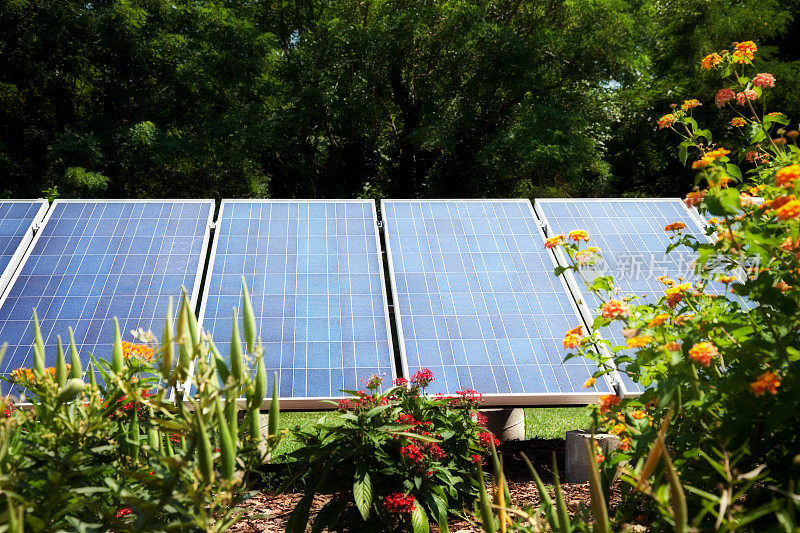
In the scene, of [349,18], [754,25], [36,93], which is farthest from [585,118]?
[36,93]

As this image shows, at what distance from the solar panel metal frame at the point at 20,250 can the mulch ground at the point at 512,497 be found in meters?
3.32

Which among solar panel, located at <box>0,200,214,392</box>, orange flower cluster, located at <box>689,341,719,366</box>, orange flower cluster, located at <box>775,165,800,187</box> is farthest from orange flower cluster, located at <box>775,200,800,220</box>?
solar panel, located at <box>0,200,214,392</box>

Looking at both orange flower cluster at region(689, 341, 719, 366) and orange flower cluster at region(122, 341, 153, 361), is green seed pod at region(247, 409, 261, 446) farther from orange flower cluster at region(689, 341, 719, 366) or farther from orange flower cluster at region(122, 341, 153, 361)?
orange flower cluster at region(689, 341, 719, 366)

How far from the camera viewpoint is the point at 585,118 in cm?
1853

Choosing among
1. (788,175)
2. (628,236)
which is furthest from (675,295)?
(628,236)

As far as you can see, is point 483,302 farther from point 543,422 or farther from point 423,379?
point 543,422

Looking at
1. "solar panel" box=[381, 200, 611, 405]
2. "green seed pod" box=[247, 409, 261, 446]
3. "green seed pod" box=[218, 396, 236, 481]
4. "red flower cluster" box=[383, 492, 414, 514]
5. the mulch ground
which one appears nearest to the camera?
"green seed pod" box=[218, 396, 236, 481]

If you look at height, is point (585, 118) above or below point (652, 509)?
above

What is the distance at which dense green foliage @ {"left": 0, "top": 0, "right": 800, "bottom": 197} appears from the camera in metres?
18.3

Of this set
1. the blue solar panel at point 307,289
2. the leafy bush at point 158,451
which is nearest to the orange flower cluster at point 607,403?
the leafy bush at point 158,451

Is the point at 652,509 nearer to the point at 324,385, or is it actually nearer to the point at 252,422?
the point at 252,422

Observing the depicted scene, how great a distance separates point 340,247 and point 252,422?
15.6 feet

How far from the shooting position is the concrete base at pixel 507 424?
8.26 m

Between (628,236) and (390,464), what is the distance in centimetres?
452
